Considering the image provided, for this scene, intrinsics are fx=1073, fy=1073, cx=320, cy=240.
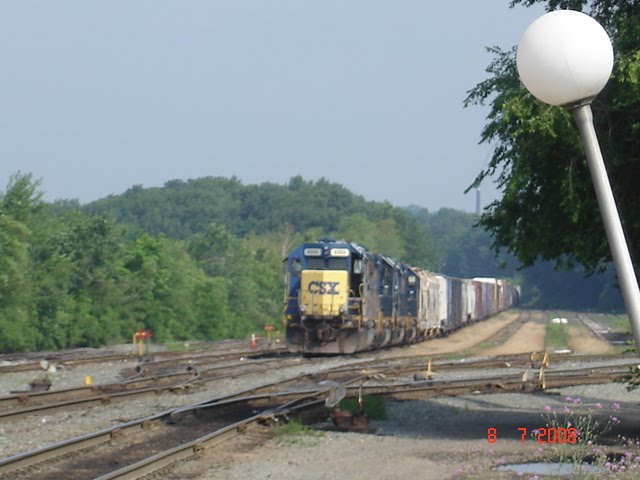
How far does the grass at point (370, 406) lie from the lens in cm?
1814

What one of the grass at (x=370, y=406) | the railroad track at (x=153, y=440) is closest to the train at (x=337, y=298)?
the railroad track at (x=153, y=440)

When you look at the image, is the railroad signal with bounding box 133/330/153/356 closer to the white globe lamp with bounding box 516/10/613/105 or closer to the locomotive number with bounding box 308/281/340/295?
the locomotive number with bounding box 308/281/340/295

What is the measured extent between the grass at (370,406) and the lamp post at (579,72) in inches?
485

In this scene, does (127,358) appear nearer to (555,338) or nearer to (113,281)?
(113,281)

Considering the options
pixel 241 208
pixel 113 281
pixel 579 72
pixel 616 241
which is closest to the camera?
pixel 616 241

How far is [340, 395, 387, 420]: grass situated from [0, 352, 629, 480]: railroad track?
0.40 meters

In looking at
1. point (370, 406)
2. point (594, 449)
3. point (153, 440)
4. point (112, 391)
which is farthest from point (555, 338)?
point (594, 449)

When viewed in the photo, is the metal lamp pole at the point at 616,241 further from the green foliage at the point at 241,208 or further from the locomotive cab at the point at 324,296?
the green foliage at the point at 241,208

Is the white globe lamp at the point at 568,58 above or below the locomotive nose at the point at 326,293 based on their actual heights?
below

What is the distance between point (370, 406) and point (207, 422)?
9.86 ft

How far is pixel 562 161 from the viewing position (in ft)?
44.7

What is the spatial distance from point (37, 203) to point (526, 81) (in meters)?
51.6

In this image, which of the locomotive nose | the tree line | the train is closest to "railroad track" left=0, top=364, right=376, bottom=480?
the tree line

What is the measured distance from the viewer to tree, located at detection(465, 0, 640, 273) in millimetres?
12859
